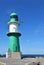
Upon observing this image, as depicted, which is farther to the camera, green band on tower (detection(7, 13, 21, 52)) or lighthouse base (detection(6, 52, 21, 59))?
green band on tower (detection(7, 13, 21, 52))

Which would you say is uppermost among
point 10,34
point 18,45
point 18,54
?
point 10,34

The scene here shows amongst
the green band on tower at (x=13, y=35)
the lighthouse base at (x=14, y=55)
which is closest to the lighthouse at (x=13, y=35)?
the green band on tower at (x=13, y=35)

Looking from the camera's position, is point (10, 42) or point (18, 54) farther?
point (10, 42)

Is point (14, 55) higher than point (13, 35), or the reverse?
point (13, 35)

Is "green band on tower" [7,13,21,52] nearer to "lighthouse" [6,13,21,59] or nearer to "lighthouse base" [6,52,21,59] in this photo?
"lighthouse" [6,13,21,59]

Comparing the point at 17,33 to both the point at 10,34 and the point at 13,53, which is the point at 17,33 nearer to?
the point at 10,34

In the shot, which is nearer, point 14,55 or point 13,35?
point 14,55

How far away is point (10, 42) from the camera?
20.2m

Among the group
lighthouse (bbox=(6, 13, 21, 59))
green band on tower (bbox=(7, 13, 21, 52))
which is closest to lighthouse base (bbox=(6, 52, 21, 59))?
lighthouse (bbox=(6, 13, 21, 59))

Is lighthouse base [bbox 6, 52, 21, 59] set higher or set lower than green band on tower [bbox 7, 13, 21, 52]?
lower

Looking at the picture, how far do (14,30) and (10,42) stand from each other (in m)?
1.57

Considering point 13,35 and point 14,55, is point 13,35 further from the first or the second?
point 14,55

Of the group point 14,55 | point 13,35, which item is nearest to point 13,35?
point 13,35

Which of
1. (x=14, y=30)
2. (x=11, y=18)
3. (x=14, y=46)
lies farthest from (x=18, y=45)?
(x=11, y=18)
